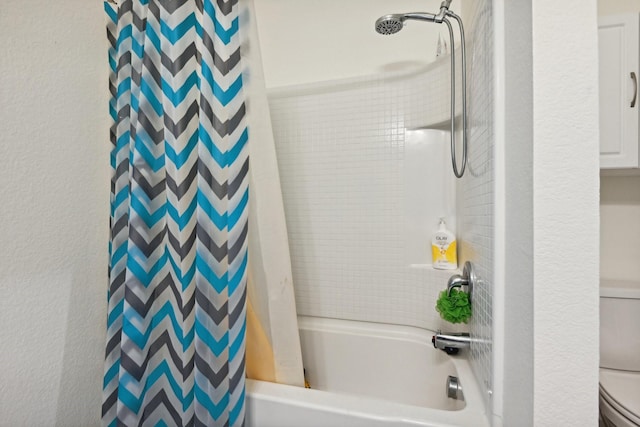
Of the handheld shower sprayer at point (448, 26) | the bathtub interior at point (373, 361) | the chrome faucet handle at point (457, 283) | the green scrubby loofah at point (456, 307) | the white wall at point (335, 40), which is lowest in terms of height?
the bathtub interior at point (373, 361)

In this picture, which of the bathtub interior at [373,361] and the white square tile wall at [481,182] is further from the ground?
the white square tile wall at [481,182]

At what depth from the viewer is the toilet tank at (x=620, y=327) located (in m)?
1.25

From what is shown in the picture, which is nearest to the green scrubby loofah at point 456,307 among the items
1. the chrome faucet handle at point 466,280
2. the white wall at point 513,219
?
the chrome faucet handle at point 466,280

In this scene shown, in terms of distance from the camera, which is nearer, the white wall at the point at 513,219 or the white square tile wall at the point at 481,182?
the white wall at the point at 513,219

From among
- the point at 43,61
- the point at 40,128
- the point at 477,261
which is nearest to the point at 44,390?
the point at 40,128

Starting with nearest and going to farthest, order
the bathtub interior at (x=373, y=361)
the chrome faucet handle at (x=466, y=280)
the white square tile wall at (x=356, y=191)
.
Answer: the chrome faucet handle at (x=466, y=280) < the bathtub interior at (x=373, y=361) < the white square tile wall at (x=356, y=191)

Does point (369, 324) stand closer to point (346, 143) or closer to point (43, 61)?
point (346, 143)

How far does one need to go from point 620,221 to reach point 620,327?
0.48m

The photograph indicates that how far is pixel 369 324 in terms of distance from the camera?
4.91ft

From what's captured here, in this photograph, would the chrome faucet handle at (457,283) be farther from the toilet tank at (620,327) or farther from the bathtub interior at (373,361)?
the toilet tank at (620,327)

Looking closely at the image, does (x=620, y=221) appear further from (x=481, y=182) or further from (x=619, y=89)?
(x=481, y=182)

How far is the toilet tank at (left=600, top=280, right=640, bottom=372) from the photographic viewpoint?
125 cm

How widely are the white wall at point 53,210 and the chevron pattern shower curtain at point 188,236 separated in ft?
0.57

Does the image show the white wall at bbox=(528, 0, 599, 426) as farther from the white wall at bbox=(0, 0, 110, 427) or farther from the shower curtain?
the white wall at bbox=(0, 0, 110, 427)
